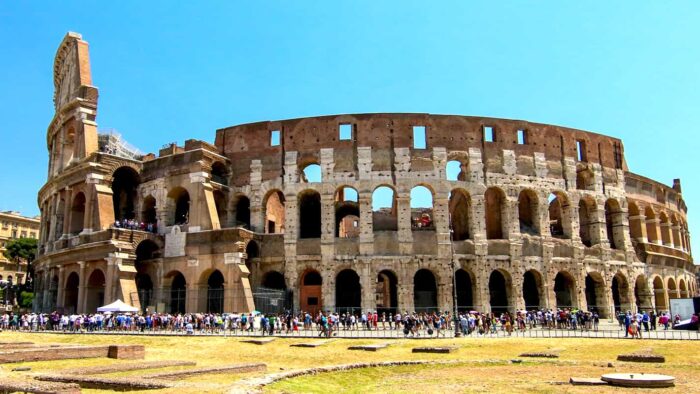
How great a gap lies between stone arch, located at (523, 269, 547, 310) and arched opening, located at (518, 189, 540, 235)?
265 centimetres

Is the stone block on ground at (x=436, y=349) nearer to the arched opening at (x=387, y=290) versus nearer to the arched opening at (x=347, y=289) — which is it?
the arched opening at (x=347, y=289)

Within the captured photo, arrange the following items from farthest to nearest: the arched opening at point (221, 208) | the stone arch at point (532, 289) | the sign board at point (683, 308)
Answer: the arched opening at point (221, 208), the stone arch at point (532, 289), the sign board at point (683, 308)

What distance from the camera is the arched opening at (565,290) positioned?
117ft

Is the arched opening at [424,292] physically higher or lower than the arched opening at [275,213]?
lower

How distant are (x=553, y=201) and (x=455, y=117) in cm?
1218

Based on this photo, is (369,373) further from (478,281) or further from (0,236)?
(0,236)

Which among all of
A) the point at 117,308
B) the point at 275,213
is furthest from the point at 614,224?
the point at 117,308

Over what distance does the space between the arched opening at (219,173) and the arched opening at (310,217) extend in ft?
16.8

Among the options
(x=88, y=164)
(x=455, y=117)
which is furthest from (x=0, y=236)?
(x=455, y=117)

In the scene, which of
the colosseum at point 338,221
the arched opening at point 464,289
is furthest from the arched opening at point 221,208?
the arched opening at point 464,289

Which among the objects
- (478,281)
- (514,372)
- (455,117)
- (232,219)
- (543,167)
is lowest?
(514,372)

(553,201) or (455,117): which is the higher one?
(455,117)

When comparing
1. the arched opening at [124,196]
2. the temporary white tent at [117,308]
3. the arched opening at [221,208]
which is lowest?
the temporary white tent at [117,308]

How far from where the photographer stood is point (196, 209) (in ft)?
111
